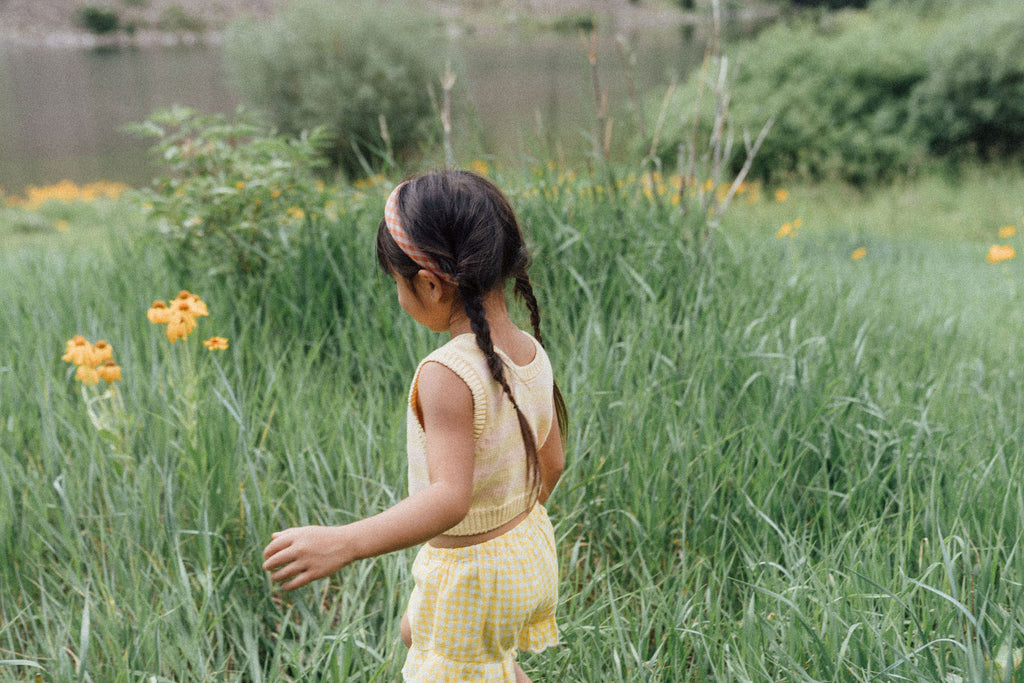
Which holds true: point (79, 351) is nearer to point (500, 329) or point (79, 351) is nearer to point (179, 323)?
point (179, 323)

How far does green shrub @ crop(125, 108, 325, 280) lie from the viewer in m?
2.62

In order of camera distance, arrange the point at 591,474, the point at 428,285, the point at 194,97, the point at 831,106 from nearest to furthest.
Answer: the point at 428,285 → the point at 591,474 → the point at 831,106 → the point at 194,97

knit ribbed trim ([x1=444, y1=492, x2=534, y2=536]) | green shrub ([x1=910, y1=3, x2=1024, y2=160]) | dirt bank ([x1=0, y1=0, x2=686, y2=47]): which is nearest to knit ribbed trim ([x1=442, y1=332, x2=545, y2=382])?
knit ribbed trim ([x1=444, y1=492, x2=534, y2=536])

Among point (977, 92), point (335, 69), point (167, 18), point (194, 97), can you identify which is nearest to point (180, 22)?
point (167, 18)

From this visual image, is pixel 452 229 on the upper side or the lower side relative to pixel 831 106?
upper

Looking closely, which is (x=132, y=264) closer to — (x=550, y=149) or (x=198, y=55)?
(x=550, y=149)

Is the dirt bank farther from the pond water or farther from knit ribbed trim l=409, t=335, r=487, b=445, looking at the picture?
knit ribbed trim l=409, t=335, r=487, b=445

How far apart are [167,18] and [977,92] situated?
156 feet

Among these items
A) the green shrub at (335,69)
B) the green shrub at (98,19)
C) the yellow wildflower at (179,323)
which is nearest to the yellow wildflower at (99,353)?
the yellow wildflower at (179,323)

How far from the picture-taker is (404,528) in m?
0.96

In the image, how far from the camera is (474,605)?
1.13 metres

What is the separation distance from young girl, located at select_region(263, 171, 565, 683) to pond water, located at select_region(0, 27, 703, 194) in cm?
164

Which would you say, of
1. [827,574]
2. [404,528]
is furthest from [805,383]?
[404,528]

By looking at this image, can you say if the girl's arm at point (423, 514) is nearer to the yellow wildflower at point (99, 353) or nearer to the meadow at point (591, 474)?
the meadow at point (591, 474)
